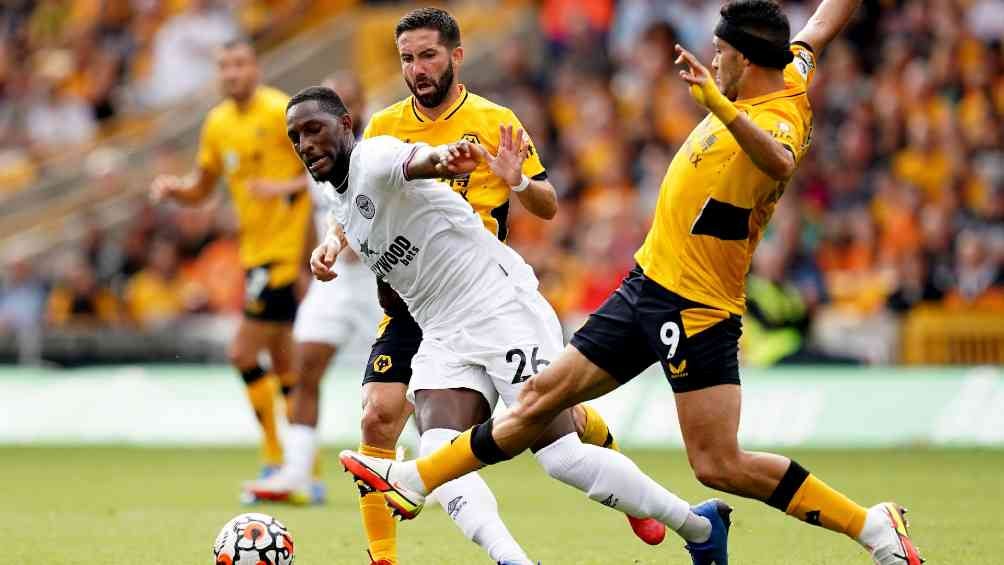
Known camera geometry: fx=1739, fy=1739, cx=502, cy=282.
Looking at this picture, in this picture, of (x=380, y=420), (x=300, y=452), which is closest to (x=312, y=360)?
(x=300, y=452)

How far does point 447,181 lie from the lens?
8.16m

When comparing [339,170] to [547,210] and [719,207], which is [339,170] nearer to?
[547,210]

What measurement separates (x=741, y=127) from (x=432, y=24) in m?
1.81

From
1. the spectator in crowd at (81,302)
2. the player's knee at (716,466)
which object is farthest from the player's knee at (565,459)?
the spectator in crowd at (81,302)

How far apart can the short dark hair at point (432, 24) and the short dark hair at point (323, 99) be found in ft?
2.20

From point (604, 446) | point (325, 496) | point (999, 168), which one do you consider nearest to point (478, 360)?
point (604, 446)

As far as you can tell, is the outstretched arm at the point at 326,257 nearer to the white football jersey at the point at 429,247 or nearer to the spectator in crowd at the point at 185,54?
the white football jersey at the point at 429,247

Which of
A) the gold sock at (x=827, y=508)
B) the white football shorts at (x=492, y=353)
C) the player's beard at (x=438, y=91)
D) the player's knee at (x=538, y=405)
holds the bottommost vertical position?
the gold sock at (x=827, y=508)

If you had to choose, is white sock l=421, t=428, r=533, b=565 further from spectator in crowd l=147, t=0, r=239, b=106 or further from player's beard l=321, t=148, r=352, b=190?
spectator in crowd l=147, t=0, r=239, b=106

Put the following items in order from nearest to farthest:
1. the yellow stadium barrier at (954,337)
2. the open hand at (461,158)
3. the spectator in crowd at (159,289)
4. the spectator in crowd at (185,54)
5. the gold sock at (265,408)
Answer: the open hand at (461,158), the gold sock at (265,408), the yellow stadium barrier at (954,337), the spectator in crowd at (159,289), the spectator in crowd at (185,54)

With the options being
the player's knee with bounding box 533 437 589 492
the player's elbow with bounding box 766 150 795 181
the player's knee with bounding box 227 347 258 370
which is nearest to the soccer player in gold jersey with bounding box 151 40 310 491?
the player's knee with bounding box 227 347 258 370

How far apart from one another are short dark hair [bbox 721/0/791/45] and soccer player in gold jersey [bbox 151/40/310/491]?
18.0 ft

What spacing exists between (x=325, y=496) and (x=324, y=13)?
15.9 m

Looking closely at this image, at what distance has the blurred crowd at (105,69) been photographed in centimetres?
2508
